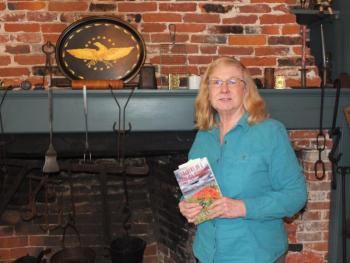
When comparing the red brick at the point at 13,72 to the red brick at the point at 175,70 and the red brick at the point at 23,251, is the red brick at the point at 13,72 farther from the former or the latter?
the red brick at the point at 23,251

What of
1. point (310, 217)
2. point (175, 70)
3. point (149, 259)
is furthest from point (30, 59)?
point (310, 217)

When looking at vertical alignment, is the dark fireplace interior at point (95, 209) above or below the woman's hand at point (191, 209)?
below

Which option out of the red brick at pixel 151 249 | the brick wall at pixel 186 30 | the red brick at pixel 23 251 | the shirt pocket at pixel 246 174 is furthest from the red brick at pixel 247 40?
the red brick at pixel 23 251

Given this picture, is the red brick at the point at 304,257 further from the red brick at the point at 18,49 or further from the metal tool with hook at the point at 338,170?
the red brick at the point at 18,49

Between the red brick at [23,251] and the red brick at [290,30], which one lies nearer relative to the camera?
the red brick at [290,30]

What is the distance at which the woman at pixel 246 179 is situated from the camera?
4.96 ft

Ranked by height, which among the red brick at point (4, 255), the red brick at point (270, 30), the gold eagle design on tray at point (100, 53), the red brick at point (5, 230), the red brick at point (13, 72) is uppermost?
the red brick at point (270, 30)

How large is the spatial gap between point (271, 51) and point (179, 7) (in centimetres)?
67

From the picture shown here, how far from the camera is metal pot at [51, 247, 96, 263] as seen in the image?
282 cm

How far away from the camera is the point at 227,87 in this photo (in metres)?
1.60

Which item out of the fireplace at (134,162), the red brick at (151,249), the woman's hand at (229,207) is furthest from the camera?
the red brick at (151,249)

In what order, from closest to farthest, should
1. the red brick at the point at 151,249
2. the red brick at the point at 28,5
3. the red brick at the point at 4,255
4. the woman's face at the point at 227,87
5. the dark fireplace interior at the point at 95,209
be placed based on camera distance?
the woman's face at the point at 227,87
the red brick at the point at 28,5
the dark fireplace interior at the point at 95,209
the red brick at the point at 4,255
the red brick at the point at 151,249

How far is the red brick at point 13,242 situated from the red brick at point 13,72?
1343mm

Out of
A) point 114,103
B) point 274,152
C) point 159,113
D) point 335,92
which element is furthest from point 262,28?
point 274,152
